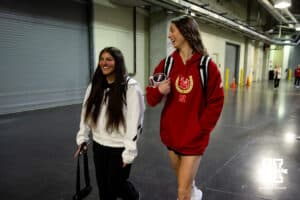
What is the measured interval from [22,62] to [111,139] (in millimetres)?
6329

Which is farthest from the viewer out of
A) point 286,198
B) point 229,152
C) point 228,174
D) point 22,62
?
point 22,62

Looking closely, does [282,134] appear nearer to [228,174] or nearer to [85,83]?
[228,174]

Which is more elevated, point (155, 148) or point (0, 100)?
point (0, 100)

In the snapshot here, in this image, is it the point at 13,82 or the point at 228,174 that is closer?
the point at 228,174

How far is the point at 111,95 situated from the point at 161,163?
2.02 m

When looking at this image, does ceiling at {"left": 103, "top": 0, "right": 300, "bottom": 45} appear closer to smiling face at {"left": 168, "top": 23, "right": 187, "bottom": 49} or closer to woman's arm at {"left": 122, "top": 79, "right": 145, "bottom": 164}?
smiling face at {"left": 168, "top": 23, "right": 187, "bottom": 49}

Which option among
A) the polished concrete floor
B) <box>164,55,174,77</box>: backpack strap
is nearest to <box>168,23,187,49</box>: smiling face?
<box>164,55,174,77</box>: backpack strap

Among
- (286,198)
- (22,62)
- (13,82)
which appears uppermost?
(22,62)

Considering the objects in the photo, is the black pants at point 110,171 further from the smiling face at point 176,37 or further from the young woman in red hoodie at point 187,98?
the smiling face at point 176,37

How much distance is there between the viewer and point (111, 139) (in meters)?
1.89

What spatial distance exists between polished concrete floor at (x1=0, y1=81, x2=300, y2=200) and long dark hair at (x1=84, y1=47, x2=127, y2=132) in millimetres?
1183

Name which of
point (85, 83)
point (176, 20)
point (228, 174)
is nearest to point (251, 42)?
point (85, 83)

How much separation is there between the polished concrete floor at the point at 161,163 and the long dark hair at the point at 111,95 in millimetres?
1183

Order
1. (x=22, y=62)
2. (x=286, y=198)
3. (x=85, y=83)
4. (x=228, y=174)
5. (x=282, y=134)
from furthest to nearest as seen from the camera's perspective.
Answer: (x=85, y=83) → (x=22, y=62) → (x=282, y=134) → (x=228, y=174) → (x=286, y=198)
